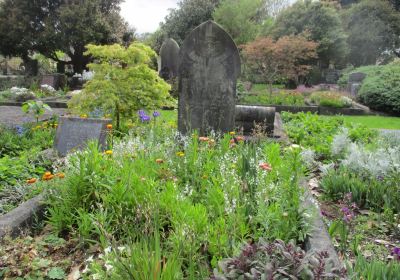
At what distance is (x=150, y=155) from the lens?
411 centimetres

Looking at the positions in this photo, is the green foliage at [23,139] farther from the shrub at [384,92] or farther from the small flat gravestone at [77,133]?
the shrub at [384,92]

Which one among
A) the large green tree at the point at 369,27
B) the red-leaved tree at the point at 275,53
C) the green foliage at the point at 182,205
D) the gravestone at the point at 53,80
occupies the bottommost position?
the green foliage at the point at 182,205

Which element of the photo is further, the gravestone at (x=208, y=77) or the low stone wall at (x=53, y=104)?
the low stone wall at (x=53, y=104)

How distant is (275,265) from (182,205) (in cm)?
106

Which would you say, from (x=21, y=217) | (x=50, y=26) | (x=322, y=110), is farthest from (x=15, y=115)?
(x=50, y=26)

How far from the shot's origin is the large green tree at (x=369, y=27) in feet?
98.7

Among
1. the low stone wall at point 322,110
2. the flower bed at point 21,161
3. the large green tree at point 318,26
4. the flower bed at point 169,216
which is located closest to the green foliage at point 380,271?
the flower bed at point 169,216

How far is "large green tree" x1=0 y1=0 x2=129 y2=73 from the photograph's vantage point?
71.7 ft

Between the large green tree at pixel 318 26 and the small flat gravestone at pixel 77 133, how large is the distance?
22.4m

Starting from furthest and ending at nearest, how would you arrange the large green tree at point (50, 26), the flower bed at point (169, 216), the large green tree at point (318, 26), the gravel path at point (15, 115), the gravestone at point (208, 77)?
the large green tree at point (318, 26)
the large green tree at point (50, 26)
the gravel path at point (15, 115)
the gravestone at point (208, 77)
the flower bed at point (169, 216)

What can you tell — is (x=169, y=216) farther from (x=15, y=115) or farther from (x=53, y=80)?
(x=53, y=80)

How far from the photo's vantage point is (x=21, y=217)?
332 cm

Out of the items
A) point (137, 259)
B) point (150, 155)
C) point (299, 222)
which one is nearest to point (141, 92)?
point (150, 155)

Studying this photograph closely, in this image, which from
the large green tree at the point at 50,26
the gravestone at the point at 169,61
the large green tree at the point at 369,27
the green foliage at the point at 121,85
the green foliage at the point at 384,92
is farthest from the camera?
the large green tree at the point at 369,27
